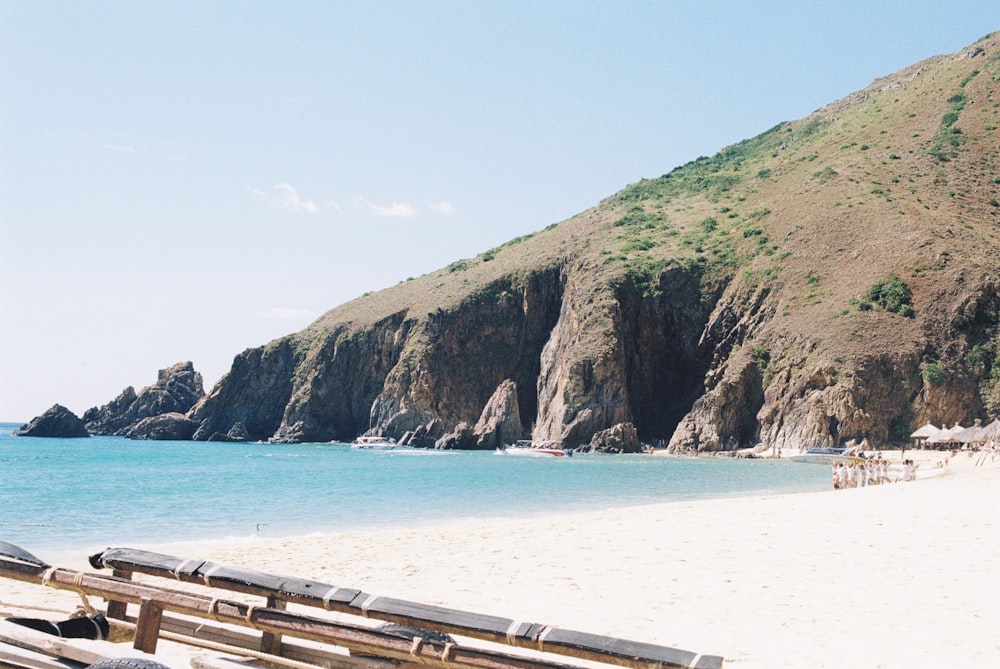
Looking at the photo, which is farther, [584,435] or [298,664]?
[584,435]

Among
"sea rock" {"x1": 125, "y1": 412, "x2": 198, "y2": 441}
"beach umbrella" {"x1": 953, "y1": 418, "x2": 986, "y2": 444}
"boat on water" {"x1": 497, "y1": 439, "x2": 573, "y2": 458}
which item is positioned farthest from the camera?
"sea rock" {"x1": 125, "y1": 412, "x2": 198, "y2": 441}

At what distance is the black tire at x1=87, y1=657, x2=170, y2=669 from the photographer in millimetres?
4512

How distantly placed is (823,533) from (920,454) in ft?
164

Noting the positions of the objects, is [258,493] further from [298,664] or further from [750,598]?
[298,664]

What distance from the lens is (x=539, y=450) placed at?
254 ft

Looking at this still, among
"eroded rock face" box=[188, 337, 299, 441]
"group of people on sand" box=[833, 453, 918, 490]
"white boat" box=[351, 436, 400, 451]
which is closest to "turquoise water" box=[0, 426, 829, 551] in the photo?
"group of people on sand" box=[833, 453, 918, 490]

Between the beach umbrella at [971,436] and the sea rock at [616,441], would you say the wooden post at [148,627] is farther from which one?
the sea rock at [616,441]

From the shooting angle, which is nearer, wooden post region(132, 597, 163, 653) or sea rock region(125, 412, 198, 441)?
wooden post region(132, 597, 163, 653)

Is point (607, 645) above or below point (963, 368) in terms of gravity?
below

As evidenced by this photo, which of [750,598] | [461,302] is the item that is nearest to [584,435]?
[461,302]

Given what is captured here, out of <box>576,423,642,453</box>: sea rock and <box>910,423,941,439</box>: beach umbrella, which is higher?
<box>910,423,941,439</box>: beach umbrella

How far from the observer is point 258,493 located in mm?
38531

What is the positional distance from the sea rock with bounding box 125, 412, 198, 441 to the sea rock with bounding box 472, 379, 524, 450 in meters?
50.4

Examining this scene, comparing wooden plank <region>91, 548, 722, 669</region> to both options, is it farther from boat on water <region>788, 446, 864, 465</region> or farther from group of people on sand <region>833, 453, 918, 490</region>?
boat on water <region>788, 446, 864, 465</region>
